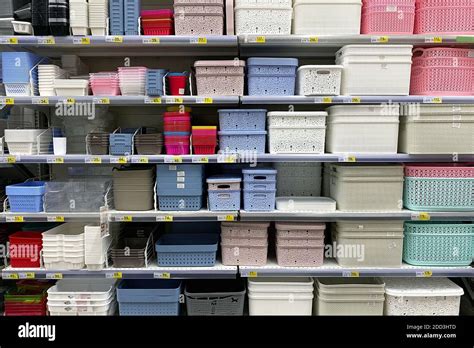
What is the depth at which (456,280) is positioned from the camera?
3627 millimetres

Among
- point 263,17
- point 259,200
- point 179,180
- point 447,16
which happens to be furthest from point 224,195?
point 447,16

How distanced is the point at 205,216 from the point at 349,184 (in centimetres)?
127

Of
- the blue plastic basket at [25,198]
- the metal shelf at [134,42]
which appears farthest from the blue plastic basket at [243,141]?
the blue plastic basket at [25,198]

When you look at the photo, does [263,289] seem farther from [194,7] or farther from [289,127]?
[194,7]

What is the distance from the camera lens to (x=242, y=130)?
2957mm

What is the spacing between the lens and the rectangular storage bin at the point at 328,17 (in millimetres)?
2832

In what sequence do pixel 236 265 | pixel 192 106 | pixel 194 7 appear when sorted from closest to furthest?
1. pixel 194 7
2. pixel 236 265
3. pixel 192 106

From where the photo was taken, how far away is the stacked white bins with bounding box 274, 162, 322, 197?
332 cm

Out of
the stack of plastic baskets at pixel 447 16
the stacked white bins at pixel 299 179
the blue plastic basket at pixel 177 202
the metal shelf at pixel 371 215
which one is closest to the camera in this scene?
the stack of plastic baskets at pixel 447 16

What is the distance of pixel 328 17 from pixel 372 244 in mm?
1955

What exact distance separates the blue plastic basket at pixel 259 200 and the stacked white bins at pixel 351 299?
2.71 ft

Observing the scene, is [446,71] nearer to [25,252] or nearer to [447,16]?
[447,16]

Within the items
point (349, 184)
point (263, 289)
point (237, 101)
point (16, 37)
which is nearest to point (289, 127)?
point (237, 101)

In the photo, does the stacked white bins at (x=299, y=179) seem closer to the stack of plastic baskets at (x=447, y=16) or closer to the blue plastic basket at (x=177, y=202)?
the blue plastic basket at (x=177, y=202)
